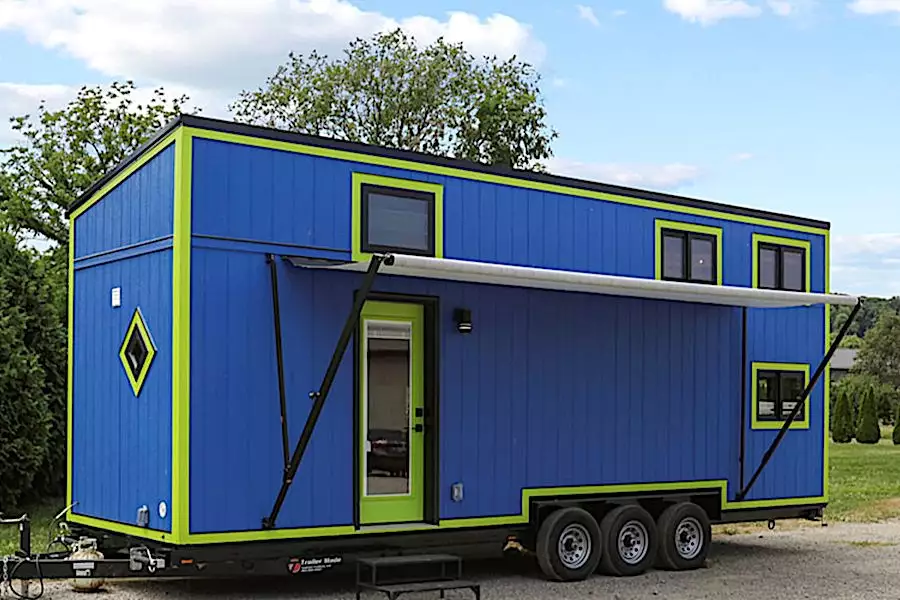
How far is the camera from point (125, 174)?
1000 cm

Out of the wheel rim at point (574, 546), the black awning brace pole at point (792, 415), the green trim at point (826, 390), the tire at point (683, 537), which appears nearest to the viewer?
the wheel rim at point (574, 546)

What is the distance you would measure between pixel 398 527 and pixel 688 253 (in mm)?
4223

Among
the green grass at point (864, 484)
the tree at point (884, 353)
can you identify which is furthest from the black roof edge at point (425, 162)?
the tree at point (884, 353)

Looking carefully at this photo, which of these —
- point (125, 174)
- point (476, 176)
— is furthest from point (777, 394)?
point (125, 174)

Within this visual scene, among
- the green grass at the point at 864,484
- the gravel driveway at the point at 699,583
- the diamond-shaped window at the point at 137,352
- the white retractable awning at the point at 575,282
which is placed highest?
the white retractable awning at the point at 575,282

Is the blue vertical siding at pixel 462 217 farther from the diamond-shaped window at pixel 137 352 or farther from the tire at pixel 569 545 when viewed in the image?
the tire at pixel 569 545

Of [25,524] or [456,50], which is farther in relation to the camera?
[456,50]

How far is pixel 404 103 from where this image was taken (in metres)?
33.6

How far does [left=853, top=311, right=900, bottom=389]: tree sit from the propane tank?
56.5 metres

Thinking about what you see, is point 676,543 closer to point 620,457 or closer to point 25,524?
point 620,457

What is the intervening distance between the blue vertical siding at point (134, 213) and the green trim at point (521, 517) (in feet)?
7.28

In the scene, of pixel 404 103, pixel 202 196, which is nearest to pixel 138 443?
pixel 202 196

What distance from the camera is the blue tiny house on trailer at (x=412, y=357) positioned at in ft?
30.0

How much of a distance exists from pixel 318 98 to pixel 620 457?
2363cm
